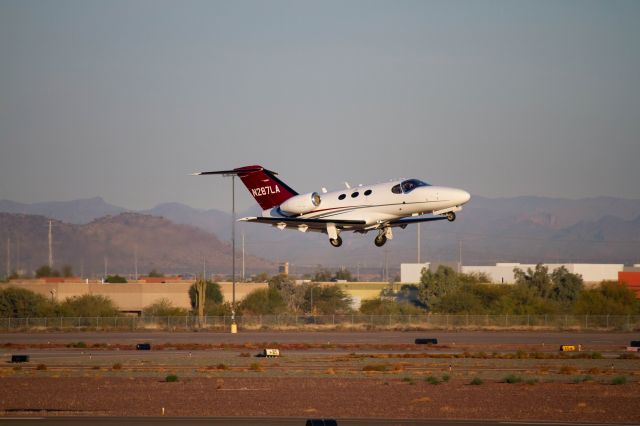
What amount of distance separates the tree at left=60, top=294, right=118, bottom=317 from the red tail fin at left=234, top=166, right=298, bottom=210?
116 feet

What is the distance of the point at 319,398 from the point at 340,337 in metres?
32.6

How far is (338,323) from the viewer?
80.8 metres

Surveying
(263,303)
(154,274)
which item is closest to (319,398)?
(263,303)

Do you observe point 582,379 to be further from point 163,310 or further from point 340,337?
point 163,310

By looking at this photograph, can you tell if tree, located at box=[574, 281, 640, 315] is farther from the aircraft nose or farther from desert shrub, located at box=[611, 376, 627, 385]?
desert shrub, located at box=[611, 376, 627, 385]

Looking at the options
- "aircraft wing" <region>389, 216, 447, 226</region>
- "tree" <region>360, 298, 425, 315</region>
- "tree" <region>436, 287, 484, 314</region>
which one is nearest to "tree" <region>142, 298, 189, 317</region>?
"tree" <region>360, 298, 425, 315</region>

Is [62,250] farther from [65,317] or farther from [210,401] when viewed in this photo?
[210,401]

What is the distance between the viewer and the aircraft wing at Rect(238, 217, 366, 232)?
4703 centimetres

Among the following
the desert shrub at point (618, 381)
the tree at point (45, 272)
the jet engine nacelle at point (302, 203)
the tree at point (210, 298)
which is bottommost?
the desert shrub at point (618, 381)

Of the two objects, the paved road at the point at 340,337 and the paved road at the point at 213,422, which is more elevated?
the paved road at the point at 340,337

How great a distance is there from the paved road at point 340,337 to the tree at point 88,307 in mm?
10941

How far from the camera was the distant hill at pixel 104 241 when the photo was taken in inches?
2854

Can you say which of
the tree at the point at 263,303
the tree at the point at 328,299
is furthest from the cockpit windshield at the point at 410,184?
the tree at the point at 328,299

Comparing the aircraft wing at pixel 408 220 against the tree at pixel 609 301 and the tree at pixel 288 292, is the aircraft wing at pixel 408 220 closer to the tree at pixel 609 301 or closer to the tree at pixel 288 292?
the tree at pixel 609 301
